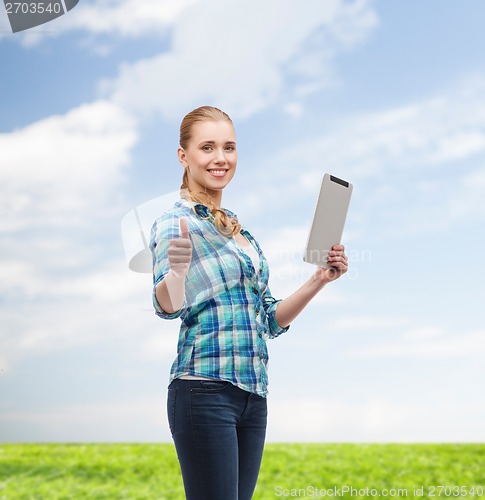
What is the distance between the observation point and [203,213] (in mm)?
1676

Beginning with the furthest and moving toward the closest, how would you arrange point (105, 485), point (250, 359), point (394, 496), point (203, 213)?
point (105, 485), point (394, 496), point (203, 213), point (250, 359)

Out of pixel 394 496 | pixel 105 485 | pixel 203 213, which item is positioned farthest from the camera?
pixel 105 485

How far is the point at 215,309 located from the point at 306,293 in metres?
0.34

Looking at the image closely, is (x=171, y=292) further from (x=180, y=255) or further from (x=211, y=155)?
(x=211, y=155)

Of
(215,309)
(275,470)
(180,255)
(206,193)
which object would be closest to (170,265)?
(180,255)

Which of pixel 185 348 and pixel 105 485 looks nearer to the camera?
pixel 185 348

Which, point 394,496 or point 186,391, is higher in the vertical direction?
point 186,391

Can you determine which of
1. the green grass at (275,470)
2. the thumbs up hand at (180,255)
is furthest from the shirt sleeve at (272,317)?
the green grass at (275,470)

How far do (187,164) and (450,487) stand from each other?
360cm

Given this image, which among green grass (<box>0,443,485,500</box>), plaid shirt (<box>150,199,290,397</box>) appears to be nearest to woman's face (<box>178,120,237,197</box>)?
plaid shirt (<box>150,199,290,397</box>)

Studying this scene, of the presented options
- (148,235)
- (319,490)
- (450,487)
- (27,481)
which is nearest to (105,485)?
(27,481)

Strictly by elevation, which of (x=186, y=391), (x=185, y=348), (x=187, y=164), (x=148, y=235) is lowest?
(x=186, y=391)

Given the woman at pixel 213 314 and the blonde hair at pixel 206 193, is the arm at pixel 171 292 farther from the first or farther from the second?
the blonde hair at pixel 206 193

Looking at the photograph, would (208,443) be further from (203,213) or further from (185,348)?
(203,213)
